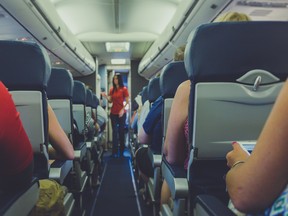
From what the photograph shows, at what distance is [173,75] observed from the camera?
222cm

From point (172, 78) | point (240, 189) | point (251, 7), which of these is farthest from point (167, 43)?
point (240, 189)

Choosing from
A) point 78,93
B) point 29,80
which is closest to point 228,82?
point 29,80

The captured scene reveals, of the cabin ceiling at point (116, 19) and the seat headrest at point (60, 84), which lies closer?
the seat headrest at point (60, 84)

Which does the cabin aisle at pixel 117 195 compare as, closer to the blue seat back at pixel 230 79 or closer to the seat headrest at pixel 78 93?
the seat headrest at pixel 78 93

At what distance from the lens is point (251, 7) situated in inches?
157

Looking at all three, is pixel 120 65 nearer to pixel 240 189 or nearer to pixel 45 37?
pixel 45 37

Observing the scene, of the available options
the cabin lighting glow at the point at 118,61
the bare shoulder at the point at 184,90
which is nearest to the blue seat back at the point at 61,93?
the bare shoulder at the point at 184,90

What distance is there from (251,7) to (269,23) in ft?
9.19

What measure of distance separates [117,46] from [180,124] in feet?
25.6

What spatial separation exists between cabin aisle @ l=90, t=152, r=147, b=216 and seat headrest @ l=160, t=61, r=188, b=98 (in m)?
1.86

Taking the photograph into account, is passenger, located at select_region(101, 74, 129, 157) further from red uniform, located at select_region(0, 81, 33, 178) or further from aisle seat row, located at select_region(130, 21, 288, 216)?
red uniform, located at select_region(0, 81, 33, 178)

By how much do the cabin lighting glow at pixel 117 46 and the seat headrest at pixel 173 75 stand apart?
6874mm

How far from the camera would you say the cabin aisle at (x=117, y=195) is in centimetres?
368

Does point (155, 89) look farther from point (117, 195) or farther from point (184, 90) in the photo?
point (117, 195)
